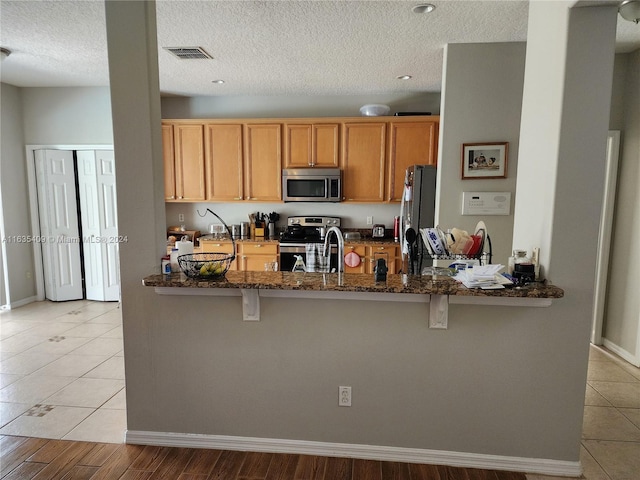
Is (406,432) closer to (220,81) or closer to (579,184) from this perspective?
(579,184)

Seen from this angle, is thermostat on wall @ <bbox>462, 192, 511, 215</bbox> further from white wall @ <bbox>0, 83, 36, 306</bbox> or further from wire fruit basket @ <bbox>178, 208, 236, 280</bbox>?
white wall @ <bbox>0, 83, 36, 306</bbox>

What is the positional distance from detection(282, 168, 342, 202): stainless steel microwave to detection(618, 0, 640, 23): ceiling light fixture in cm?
302

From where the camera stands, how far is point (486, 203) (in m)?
3.28

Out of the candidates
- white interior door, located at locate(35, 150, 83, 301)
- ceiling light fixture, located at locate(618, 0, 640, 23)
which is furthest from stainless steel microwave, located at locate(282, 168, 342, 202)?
ceiling light fixture, located at locate(618, 0, 640, 23)

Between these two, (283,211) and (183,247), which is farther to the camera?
(283,211)

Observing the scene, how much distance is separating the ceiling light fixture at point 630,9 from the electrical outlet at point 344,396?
2.33m

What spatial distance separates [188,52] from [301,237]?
2.31m

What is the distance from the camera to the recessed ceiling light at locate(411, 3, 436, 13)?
2473 mm

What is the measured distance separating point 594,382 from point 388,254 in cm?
224

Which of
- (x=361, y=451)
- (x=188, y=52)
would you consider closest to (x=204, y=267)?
(x=361, y=451)

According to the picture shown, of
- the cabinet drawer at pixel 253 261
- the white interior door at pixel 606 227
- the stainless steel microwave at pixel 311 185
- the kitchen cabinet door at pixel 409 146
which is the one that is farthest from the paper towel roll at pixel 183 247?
the white interior door at pixel 606 227

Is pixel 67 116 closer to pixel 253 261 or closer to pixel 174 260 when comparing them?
pixel 253 261

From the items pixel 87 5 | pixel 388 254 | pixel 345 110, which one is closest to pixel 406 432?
pixel 388 254

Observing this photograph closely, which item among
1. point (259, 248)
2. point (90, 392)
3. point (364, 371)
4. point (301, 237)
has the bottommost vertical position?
point (90, 392)
